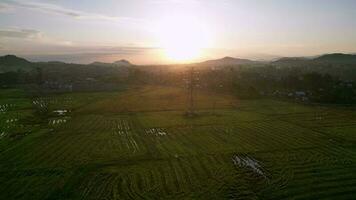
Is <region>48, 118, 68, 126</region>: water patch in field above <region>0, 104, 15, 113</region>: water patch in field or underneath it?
underneath

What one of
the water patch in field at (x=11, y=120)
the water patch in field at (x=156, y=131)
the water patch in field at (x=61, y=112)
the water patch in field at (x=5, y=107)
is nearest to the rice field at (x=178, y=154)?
the water patch in field at (x=156, y=131)

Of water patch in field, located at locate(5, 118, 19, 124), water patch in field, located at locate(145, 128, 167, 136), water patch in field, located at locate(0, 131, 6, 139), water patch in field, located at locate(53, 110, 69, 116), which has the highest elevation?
water patch in field, located at locate(0, 131, 6, 139)

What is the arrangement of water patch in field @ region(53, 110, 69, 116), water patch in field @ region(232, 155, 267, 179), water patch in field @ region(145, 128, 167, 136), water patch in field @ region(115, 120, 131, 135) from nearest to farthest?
water patch in field @ region(232, 155, 267, 179)
water patch in field @ region(145, 128, 167, 136)
water patch in field @ region(115, 120, 131, 135)
water patch in field @ region(53, 110, 69, 116)

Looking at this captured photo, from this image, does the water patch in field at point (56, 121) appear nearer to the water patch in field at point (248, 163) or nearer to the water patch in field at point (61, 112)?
the water patch in field at point (61, 112)

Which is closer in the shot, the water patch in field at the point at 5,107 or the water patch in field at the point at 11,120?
the water patch in field at the point at 11,120

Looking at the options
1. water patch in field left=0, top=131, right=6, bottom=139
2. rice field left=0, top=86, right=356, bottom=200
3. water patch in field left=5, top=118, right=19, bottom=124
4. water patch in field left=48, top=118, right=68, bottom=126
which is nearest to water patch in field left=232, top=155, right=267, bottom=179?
rice field left=0, top=86, right=356, bottom=200

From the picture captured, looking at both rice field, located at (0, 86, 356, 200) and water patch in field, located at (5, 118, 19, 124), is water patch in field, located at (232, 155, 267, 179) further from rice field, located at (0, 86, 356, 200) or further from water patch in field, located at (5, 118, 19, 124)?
water patch in field, located at (5, 118, 19, 124)

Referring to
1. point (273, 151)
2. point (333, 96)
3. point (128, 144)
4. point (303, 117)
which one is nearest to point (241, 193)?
point (273, 151)
